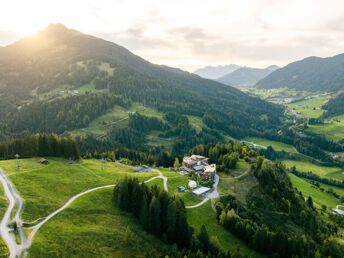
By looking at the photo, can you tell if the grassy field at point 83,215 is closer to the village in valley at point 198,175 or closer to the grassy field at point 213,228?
the grassy field at point 213,228

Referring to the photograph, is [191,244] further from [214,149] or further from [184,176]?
[214,149]

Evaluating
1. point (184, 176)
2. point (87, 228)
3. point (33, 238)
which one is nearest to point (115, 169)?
point (184, 176)

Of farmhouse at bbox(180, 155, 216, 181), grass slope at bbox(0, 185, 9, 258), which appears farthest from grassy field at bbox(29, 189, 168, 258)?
farmhouse at bbox(180, 155, 216, 181)

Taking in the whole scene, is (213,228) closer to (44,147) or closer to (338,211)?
(44,147)

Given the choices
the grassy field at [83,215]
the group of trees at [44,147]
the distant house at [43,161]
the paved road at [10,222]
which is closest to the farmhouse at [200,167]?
the grassy field at [83,215]

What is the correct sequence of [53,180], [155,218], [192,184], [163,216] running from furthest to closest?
1. [192,184]
2. [53,180]
3. [163,216]
4. [155,218]

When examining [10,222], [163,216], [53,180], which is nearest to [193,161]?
[163,216]
